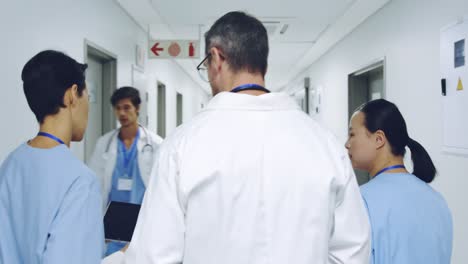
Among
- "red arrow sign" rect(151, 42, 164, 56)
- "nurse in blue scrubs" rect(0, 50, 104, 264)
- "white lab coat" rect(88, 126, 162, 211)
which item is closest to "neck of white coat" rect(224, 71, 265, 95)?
"nurse in blue scrubs" rect(0, 50, 104, 264)

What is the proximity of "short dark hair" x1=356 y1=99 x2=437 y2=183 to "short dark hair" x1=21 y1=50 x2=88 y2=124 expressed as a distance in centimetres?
107

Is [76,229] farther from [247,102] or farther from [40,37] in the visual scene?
[40,37]

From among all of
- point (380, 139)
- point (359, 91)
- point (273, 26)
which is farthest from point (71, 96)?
point (359, 91)

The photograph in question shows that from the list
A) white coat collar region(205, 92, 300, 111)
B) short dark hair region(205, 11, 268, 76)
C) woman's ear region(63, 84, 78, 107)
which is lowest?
white coat collar region(205, 92, 300, 111)

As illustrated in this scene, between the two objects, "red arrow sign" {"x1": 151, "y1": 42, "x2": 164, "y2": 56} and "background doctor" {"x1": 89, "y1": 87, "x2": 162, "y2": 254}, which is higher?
"red arrow sign" {"x1": 151, "y1": 42, "x2": 164, "y2": 56}

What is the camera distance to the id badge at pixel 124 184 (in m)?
2.65

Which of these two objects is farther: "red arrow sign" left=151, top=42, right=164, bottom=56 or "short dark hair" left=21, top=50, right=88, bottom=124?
"red arrow sign" left=151, top=42, right=164, bottom=56

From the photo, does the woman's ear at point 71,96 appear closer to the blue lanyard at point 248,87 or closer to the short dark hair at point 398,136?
the blue lanyard at point 248,87

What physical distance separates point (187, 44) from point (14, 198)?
11.7 feet

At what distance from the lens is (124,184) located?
8.72ft

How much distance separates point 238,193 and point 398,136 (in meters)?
0.84

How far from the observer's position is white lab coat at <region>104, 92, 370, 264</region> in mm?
960

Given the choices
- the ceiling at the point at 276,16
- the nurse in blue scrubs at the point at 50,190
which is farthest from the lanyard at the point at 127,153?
the ceiling at the point at 276,16

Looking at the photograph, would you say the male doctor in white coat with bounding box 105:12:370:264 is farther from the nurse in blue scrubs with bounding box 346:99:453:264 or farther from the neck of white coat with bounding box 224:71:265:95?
the nurse in blue scrubs with bounding box 346:99:453:264
